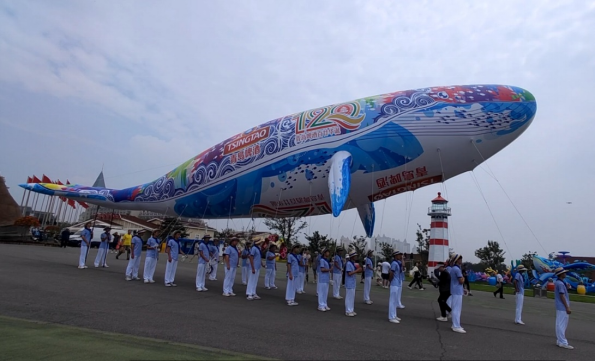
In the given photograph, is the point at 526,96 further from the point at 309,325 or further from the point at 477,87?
the point at 309,325

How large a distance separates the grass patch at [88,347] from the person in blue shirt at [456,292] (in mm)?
5261

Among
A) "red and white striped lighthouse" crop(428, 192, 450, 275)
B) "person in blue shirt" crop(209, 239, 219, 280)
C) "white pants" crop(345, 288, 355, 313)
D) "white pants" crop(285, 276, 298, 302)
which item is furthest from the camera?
"red and white striped lighthouse" crop(428, 192, 450, 275)

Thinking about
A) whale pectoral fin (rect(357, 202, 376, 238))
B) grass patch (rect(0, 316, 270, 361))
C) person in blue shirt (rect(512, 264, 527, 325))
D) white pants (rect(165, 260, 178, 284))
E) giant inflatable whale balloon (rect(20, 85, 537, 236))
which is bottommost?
grass patch (rect(0, 316, 270, 361))

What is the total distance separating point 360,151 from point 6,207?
4341 cm

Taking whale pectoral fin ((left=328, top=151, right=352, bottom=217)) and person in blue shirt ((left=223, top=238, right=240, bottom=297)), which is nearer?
whale pectoral fin ((left=328, top=151, right=352, bottom=217))

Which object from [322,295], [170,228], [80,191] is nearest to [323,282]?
[322,295]

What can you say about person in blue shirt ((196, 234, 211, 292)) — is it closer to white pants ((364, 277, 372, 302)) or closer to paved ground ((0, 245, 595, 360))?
paved ground ((0, 245, 595, 360))

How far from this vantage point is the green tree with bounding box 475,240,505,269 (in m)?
48.1

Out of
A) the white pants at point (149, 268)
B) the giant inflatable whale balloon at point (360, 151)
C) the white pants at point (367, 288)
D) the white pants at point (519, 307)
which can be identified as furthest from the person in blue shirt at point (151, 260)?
the white pants at point (519, 307)

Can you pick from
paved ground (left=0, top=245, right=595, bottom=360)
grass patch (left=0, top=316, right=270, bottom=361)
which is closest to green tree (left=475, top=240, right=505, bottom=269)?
paved ground (left=0, top=245, right=595, bottom=360)

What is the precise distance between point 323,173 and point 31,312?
296 inches

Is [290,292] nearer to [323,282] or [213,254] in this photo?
[323,282]

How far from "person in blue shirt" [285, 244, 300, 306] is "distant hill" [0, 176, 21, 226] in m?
39.5

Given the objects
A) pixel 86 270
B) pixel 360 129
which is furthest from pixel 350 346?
pixel 86 270
